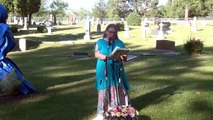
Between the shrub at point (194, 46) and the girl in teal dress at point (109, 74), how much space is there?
11.5 meters

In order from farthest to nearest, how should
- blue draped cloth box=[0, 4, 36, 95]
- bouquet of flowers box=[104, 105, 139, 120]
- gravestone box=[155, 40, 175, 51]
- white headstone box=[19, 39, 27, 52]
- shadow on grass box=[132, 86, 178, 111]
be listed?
white headstone box=[19, 39, 27, 52]
gravestone box=[155, 40, 175, 51]
blue draped cloth box=[0, 4, 36, 95]
shadow on grass box=[132, 86, 178, 111]
bouquet of flowers box=[104, 105, 139, 120]

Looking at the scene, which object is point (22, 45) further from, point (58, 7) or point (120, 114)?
point (58, 7)

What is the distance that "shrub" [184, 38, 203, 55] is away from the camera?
17.8m

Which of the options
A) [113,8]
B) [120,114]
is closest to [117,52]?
[120,114]

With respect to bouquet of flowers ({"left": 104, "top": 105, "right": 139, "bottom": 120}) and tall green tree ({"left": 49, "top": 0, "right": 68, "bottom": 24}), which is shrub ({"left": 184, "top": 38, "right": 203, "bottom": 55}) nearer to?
bouquet of flowers ({"left": 104, "top": 105, "right": 139, "bottom": 120})

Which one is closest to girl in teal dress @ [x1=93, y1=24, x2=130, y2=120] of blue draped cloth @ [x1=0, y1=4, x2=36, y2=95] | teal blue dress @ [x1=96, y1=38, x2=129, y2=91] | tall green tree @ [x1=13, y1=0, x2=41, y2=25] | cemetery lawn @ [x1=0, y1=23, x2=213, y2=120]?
teal blue dress @ [x1=96, y1=38, x2=129, y2=91]

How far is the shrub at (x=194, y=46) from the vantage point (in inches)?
701

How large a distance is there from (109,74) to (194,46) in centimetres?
1182

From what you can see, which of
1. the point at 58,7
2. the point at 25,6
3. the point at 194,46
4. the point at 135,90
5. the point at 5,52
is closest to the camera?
the point at 5,52

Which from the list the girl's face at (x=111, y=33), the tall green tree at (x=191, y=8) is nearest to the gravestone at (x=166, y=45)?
the girl's face at (x=111, y=33)

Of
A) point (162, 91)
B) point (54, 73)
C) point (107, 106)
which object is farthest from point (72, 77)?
point (107, 106)

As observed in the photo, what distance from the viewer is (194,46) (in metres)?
17.9

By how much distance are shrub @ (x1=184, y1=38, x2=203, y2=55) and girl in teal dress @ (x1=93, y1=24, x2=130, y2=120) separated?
11467 mm

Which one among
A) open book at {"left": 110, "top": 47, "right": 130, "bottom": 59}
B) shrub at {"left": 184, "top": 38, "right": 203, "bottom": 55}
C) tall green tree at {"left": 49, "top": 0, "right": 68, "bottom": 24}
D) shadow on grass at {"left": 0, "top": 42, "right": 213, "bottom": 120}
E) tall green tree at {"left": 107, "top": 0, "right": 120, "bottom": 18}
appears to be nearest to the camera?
open book at {"left": 110, "top": 47, "right": 130, "bottom": 59}
